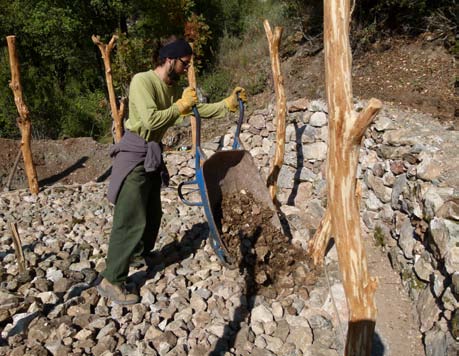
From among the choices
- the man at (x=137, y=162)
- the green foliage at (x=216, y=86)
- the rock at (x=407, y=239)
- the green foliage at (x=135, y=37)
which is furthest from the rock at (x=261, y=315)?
the green foliage at (x=216, y=86)

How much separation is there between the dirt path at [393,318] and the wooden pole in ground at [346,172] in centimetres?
109

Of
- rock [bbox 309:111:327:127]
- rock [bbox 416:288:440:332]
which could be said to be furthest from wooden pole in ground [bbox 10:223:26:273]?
rock [bbox 309:111:327:127]

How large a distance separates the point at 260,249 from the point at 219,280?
0.41 meters

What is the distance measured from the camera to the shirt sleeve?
8.92 feet

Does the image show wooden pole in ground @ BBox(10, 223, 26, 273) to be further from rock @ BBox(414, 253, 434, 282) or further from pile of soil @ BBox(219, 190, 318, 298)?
rock @ BBox(414, 253, 434, 282)

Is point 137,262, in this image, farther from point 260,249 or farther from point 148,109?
point 148,109

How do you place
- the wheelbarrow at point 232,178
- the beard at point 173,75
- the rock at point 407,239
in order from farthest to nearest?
the rock at point 407,239 → the wheelbarrow at point 232,178 → the beard at point 173,75

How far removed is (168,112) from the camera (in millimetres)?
2748

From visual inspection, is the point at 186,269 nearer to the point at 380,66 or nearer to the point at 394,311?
the point at 394,311

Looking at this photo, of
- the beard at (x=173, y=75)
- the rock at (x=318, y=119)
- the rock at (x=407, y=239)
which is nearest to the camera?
the beard at (x=173, y=75)

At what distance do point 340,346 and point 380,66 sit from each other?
6020 mm

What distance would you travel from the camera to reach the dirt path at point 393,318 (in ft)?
9.94

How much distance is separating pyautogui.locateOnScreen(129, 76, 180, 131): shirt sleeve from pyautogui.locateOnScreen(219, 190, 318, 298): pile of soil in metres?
1.18

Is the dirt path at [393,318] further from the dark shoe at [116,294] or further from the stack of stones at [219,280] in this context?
the dark shoe at [116,294]
